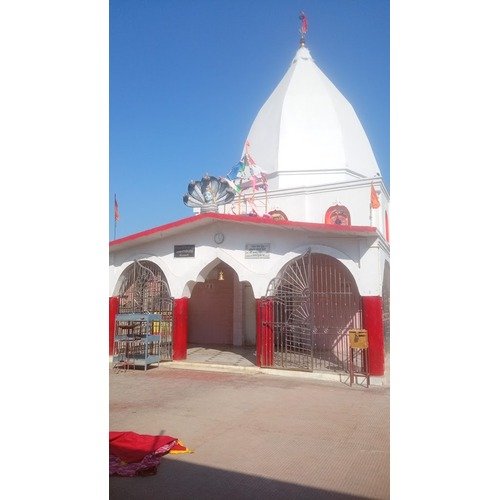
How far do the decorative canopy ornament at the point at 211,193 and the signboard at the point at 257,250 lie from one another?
139 inches

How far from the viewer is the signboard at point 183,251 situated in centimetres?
1209

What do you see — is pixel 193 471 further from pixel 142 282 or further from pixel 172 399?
pixel 142 282

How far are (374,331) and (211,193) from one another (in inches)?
288

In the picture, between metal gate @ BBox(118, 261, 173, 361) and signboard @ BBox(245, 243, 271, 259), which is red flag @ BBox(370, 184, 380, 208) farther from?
metal gate @ BBox(118, 261, 173, 361)

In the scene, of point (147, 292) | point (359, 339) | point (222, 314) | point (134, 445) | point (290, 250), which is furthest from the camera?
point (222, 314)

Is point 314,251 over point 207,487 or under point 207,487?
over

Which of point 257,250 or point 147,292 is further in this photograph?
point 147,292

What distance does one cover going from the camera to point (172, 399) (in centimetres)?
803

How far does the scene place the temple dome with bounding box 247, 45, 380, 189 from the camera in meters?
16.3

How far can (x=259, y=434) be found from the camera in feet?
19.3

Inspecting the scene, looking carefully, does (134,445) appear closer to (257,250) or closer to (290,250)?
(290,250)

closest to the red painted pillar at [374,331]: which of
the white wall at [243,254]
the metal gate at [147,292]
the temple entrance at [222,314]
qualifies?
the white wall at [243,254]

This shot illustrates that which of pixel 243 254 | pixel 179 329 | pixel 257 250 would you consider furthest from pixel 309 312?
pixel 179 329
